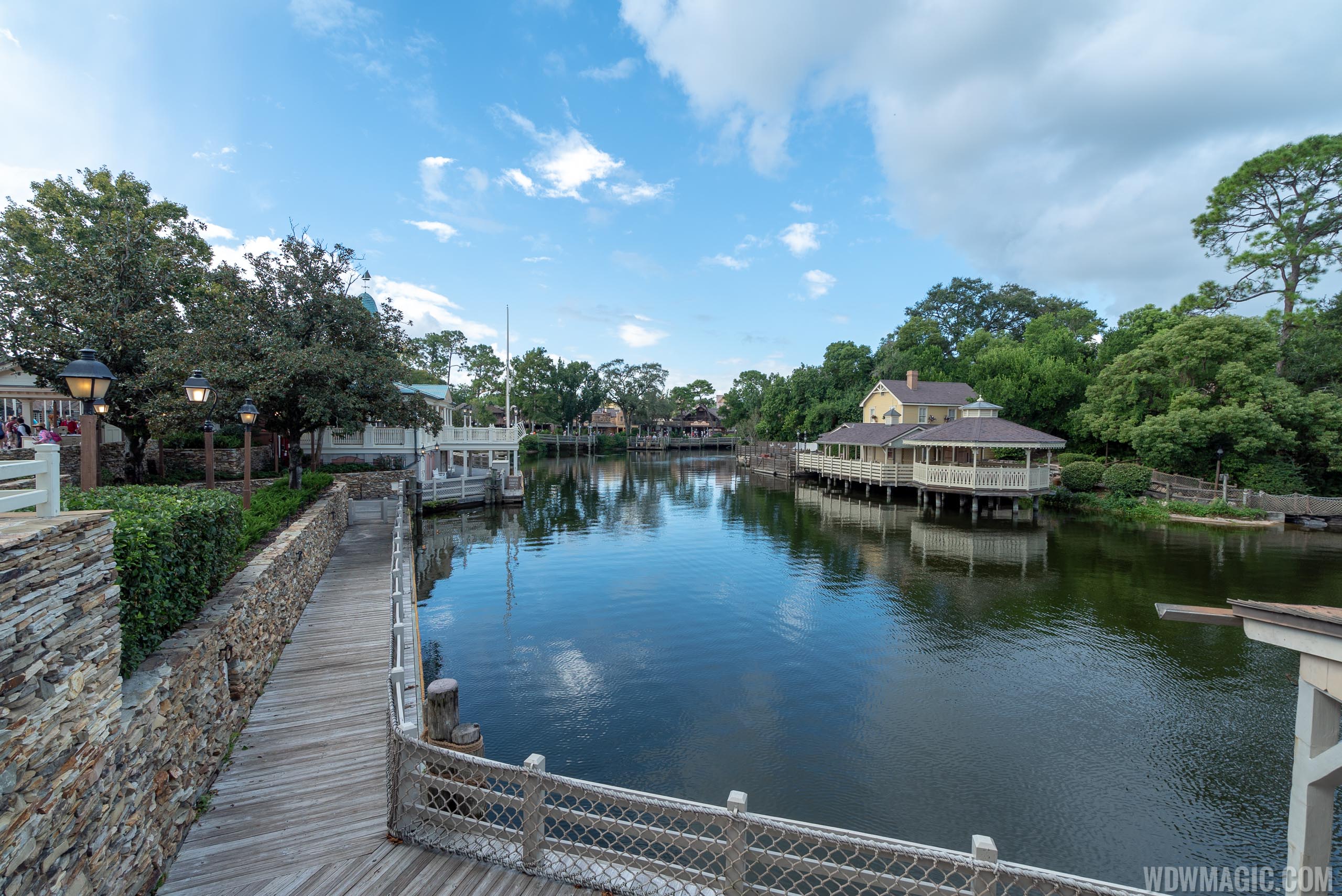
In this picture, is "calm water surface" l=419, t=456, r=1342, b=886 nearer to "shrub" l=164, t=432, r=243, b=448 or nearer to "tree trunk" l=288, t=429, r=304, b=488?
"tree trunk" l=288, t=429, r=304, b=488

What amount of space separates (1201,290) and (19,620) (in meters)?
48.0

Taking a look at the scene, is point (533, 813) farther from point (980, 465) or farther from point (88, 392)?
point (980, 465)

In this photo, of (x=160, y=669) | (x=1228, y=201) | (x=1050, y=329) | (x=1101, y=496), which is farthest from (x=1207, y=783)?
(x=1050, y=329)

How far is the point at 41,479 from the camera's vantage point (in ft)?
13.0

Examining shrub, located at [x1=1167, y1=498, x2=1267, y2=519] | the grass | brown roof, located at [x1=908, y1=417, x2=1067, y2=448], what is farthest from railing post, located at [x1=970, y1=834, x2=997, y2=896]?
shrub, located at [x1=1167, y1=498, x2=1267, y2=519]

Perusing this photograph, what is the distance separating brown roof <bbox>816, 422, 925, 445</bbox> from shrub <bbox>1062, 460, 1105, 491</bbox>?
317 inches

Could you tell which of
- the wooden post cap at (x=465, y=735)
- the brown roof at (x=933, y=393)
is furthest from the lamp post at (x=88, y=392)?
the brown roof at (x=933, y=393)

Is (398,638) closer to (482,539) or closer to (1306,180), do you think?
(482,539)

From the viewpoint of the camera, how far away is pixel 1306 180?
31344 mm

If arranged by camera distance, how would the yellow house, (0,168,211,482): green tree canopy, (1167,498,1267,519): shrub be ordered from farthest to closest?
the yellow house
(1167,498,1267,519): shrub
(0,168,211,482): green tree canopy

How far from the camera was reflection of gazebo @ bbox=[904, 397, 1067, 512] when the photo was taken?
27.0 metres

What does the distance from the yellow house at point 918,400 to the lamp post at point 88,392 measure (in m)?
39.3

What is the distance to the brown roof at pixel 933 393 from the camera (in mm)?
40125

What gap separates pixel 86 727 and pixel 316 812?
2231 mm
